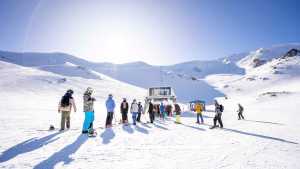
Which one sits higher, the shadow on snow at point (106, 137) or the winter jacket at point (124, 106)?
the winter jacket at point (124, 106)

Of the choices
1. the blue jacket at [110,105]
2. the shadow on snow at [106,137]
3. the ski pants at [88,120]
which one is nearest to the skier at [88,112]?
the ski pants at [88,120]

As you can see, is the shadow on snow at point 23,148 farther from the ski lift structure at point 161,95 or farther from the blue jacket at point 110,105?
the ski lift structure at point 161,95

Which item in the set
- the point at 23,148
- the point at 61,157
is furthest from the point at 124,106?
the point at 61,157

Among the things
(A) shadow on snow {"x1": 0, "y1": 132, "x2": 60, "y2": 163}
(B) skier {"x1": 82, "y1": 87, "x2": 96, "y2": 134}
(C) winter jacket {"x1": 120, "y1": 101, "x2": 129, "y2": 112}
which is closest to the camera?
(A) shadow on snow {"x1": 0, "y1": 132, "x2": 60, "y2": 163}

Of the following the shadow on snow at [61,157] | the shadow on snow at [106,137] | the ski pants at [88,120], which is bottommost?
the shadow on snow at [61,157]

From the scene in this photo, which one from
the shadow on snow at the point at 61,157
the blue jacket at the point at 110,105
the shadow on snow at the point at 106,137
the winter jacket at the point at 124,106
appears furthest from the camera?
the winter jacket at the point at 124,106

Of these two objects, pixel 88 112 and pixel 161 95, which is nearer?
pixel 88 112

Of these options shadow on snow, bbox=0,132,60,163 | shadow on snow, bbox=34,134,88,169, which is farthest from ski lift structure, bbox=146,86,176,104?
shadow on snow, bbox=34,134,88,169

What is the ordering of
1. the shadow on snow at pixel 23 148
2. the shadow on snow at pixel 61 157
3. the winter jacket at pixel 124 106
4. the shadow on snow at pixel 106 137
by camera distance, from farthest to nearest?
the winter jacket at pixel 124 106 < the shadow on snow at pixel 106 137 < the shadow on snow at pixel 23 148 < the shadow on snow at pixel 61 157

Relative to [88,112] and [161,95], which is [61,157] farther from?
[161,95]

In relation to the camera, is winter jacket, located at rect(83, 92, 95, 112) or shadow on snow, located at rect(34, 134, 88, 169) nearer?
shadow on snow, located at rect(34, 134, 88, 169)

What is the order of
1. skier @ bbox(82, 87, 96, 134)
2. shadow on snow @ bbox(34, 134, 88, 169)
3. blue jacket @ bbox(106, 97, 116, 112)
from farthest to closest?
blue jacket @ bbox(106, 97, 116, 112) → skier @ bbox(82, 87, 96, 134) → shadow on snow @ bbox(34, 134, 88, 169)

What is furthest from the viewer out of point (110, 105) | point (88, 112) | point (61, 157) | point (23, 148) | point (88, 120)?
point (110, 105)

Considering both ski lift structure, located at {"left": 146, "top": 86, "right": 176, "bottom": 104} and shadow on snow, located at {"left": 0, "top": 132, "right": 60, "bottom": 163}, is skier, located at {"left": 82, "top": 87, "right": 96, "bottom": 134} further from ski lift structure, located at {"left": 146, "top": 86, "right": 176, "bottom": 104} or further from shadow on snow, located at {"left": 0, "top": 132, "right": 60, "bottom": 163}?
ski lift structure, located at {"left": 146, "top": 86, "right": 176, "bottom": 104}
